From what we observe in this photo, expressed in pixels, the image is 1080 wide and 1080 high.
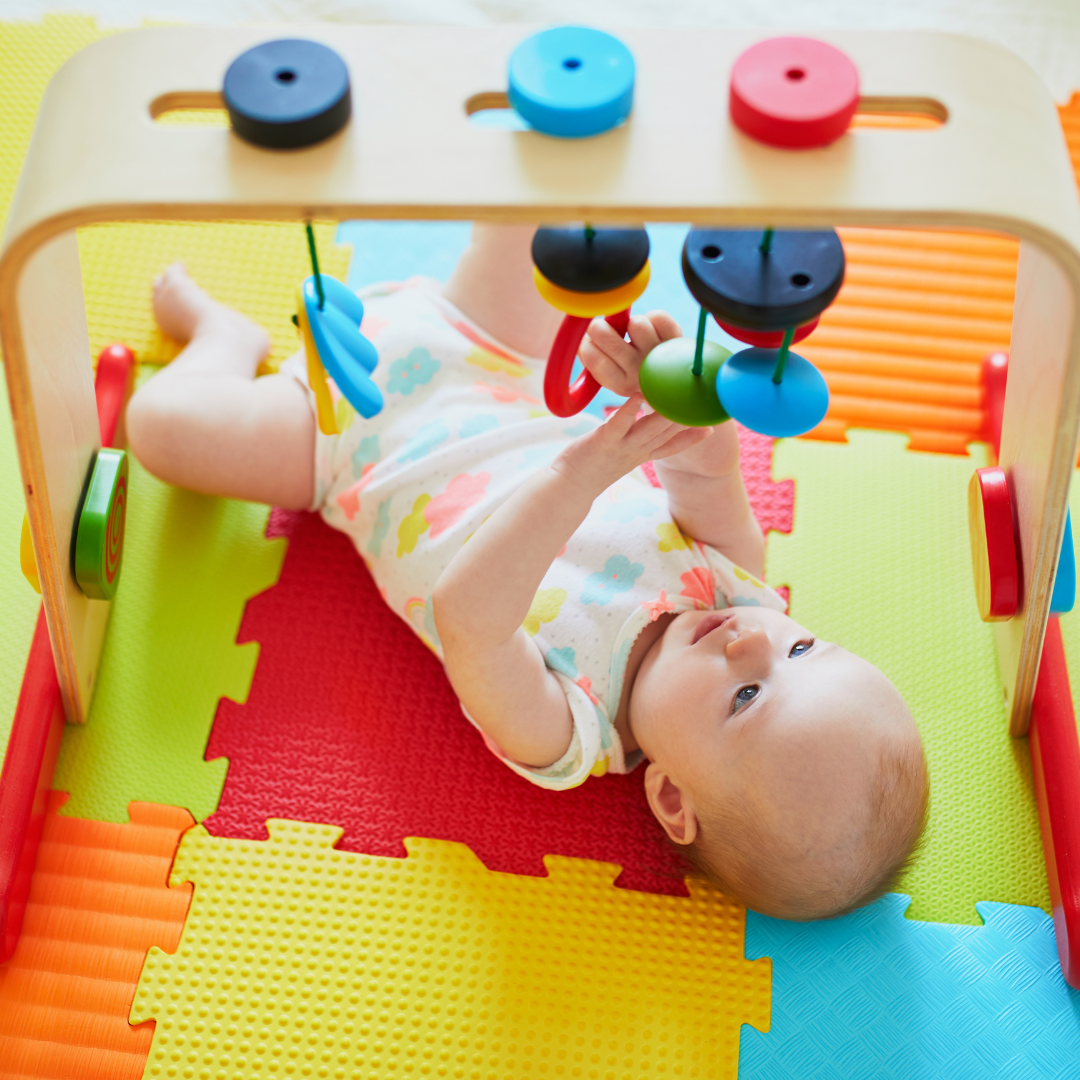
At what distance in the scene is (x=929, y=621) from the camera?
3.54 feet

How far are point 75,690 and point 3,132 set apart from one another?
0.75 meters

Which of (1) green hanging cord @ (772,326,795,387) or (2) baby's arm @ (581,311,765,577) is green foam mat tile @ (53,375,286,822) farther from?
(1) green hanging cord @ (772,326,795,387)

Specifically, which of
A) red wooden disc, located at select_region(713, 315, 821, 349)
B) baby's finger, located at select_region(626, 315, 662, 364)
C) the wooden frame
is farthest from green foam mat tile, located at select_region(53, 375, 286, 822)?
red wooden disc, located at select_region(713, 315, 821, 349)

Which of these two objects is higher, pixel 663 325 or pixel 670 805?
pixel 663 325

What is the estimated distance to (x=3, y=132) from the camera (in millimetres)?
1308

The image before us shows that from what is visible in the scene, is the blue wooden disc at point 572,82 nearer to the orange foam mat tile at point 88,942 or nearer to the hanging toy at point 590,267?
the hanging toy at point 590,267

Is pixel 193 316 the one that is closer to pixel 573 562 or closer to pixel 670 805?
pixel 573 562

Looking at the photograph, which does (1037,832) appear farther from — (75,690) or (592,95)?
(75,690)

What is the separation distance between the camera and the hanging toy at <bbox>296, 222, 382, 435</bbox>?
767 mm

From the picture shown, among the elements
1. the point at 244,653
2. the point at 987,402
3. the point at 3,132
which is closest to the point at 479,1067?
the point at 244,653

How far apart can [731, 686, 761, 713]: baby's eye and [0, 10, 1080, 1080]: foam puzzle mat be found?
18 cm

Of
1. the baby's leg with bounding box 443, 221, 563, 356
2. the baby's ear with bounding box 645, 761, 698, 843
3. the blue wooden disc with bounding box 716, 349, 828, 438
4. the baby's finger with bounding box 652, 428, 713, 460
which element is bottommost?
the baby's ear with bounding box 645, 761, 698, 843

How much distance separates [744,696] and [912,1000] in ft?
0.98

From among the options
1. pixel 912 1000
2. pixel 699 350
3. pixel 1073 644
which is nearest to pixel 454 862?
pixel 912 1000
